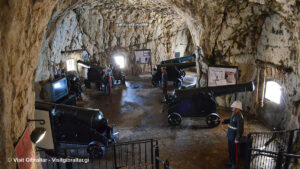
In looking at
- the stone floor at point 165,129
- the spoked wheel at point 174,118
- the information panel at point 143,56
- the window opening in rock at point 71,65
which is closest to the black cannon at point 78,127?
the stone floor at point 165,129

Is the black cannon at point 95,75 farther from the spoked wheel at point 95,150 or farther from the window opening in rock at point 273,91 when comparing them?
the window opening in rock at point 273,91

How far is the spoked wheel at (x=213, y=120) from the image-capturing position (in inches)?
339

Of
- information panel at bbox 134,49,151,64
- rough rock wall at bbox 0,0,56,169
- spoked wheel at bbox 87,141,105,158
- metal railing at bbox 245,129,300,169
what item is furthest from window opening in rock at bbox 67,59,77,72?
metal railing at bbox 245,129,300,169

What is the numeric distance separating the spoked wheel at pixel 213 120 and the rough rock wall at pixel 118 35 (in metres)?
8.70

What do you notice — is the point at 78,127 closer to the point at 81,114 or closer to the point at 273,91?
the point at 81,114

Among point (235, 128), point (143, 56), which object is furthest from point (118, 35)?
point (235, 128)

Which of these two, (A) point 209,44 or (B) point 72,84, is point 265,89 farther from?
(B) point 72,84

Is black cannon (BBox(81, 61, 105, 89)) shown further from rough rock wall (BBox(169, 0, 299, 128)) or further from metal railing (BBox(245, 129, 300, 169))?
metal railing (BBox(245, 129, 300, 169))

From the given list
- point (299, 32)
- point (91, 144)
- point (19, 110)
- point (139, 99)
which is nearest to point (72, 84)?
point (139, 99)

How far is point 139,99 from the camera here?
1266cm

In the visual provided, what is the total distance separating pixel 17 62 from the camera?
3119 millimetres

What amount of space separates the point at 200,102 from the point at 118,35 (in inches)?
471

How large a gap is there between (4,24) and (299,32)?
22.4 feet

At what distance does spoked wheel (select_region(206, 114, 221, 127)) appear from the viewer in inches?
339
